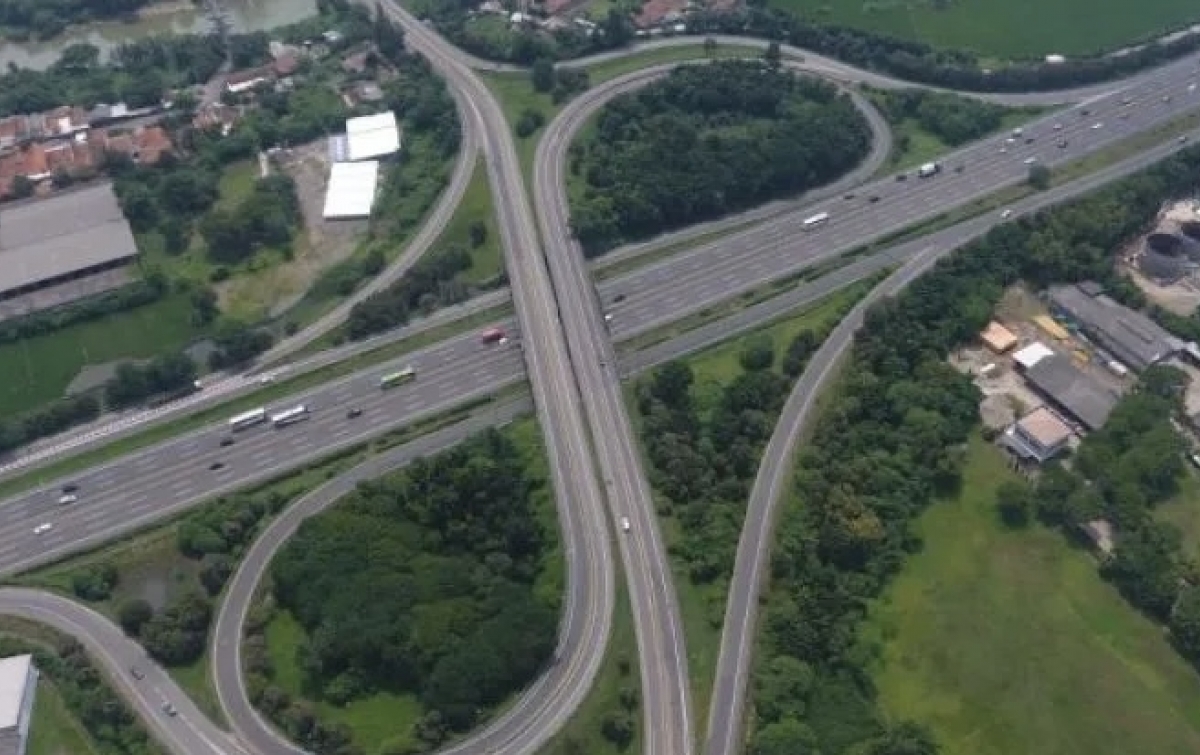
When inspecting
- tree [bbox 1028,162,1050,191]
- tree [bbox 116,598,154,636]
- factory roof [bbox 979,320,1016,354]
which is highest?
tree [bbox 1028,162,1050,191]

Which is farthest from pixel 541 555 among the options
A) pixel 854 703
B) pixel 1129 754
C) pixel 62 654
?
pixel 1129 754

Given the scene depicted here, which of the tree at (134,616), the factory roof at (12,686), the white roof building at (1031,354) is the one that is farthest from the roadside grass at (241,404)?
the white roof building at (1031,354)

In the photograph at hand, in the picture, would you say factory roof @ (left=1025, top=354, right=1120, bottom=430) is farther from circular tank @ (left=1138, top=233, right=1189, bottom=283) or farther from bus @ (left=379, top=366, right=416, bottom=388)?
bus @ (left=379, top=366, right=416, bottom=388)

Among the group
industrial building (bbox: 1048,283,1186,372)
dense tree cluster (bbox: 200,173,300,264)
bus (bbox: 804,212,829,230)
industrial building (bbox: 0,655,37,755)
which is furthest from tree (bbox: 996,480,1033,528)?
industrial building (bbox: 0,655,37,755)

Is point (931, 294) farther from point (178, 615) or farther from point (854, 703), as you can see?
point (178, 615)

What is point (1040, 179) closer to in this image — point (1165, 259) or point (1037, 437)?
point (1165, 259)

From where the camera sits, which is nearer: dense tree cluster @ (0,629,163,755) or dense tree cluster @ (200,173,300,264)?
dense tree cluster @ (0,629,163,755)

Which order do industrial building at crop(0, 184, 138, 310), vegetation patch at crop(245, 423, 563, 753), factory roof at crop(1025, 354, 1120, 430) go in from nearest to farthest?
vegetation patch at crop(245, 423, 563, 753)
factory roof at crop(1025, 354, 1120, 430)
industrial building at crop(0, 184, 138, 310)
